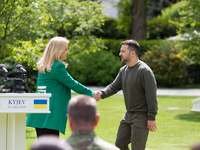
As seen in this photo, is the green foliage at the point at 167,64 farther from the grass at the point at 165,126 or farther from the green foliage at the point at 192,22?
the green foliage at the point at 192,22

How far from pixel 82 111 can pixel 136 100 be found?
261 centimetres

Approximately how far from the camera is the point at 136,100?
16.3 feet

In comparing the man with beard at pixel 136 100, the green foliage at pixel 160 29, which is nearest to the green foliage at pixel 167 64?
the green foliage at pixel 160 29

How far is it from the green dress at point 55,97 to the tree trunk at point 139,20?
71.0 feet

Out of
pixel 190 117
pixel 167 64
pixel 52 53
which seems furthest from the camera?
pixel 167 64

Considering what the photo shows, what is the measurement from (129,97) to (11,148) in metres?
1.80

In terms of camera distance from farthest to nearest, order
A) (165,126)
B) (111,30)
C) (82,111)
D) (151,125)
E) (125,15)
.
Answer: (111,30) → (125,15) → (165,126) → (151,125) → (82,111)

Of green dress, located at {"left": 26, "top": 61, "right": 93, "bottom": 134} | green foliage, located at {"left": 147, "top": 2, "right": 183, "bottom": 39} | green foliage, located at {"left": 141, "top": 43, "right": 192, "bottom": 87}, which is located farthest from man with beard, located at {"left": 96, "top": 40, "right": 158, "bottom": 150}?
green foliage, located at {"left": 147, "top": 2, "right": 183, "bottom": 39}

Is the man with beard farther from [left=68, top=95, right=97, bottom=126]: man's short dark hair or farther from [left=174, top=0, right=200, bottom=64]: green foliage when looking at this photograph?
[left=174, top=0, right=200, bottom=64]: green foliage

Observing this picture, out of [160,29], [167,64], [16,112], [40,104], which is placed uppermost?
[160,29]

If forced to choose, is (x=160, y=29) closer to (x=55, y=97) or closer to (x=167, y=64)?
(x=167, y=64)

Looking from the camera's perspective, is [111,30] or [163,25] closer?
[111,30]

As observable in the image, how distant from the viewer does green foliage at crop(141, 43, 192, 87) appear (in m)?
22.3

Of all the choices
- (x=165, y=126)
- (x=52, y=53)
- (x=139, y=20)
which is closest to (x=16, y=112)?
(x=52, y=53)
